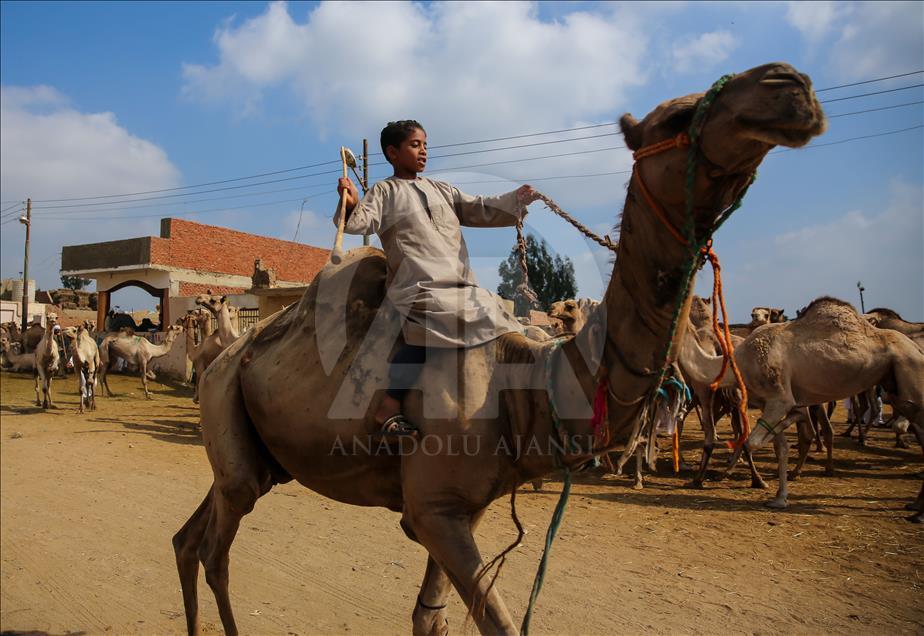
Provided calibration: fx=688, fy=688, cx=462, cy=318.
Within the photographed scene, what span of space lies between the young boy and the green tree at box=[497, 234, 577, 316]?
0.19 m

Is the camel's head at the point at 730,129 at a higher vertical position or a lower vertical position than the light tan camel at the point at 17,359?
higher

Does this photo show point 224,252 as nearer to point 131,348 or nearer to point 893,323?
point 131,348

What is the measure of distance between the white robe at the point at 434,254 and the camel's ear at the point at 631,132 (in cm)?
90

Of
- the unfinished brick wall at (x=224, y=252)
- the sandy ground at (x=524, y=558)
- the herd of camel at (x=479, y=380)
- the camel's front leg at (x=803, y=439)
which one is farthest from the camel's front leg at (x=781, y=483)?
the unfinished brick wall at (x=224, y=252)

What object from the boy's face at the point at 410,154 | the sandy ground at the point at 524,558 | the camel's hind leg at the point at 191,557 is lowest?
the sandy ground at the point at 524,558

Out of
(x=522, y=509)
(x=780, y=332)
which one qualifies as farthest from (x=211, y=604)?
(x=780, y=332)

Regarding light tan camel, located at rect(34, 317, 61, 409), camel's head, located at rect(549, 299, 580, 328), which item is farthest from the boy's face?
light tan camel, located at rect(34, 317, 61, 409)

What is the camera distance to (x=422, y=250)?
3.29 meters

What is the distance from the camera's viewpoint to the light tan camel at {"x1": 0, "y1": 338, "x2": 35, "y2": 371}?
1113 inches

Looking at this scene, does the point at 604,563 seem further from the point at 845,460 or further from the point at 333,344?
the point at 845,460

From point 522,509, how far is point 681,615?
368 cm

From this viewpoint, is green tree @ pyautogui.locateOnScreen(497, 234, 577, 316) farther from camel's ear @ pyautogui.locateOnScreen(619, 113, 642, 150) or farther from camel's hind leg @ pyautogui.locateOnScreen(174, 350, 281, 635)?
camel's hind leg @ pyautogui.locateOnScreen(174, 350, 281, 635)

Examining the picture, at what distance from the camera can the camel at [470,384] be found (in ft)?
7.52

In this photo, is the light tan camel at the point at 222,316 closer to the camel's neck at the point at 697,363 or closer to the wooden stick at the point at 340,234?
the camel's neck at the point at 697,363
